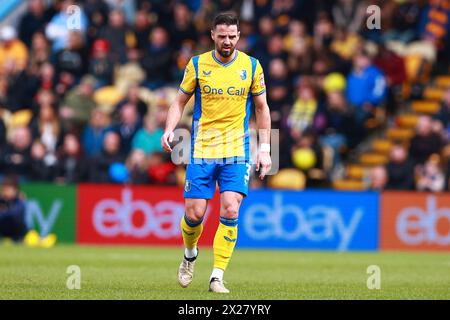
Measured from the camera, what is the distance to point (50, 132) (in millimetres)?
22719

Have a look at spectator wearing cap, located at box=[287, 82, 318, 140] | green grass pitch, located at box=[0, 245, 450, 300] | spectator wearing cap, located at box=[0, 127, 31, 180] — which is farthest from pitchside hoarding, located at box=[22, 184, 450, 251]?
spectator wearing cap, located at box=[287, 82, 318, 140]

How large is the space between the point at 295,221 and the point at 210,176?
9.86 m

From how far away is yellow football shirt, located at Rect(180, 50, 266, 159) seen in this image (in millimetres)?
11414

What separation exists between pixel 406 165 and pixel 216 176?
11183mm

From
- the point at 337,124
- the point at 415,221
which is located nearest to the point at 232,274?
the point at 415,221

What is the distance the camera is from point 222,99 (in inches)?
450

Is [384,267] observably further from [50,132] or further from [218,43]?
[50,132]

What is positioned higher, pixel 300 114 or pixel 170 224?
pixel 300 114

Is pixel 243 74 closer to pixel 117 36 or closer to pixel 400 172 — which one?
pixel 400 172

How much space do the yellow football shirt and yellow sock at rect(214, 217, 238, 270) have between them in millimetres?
662

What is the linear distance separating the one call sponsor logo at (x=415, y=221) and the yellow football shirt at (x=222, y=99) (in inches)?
403
